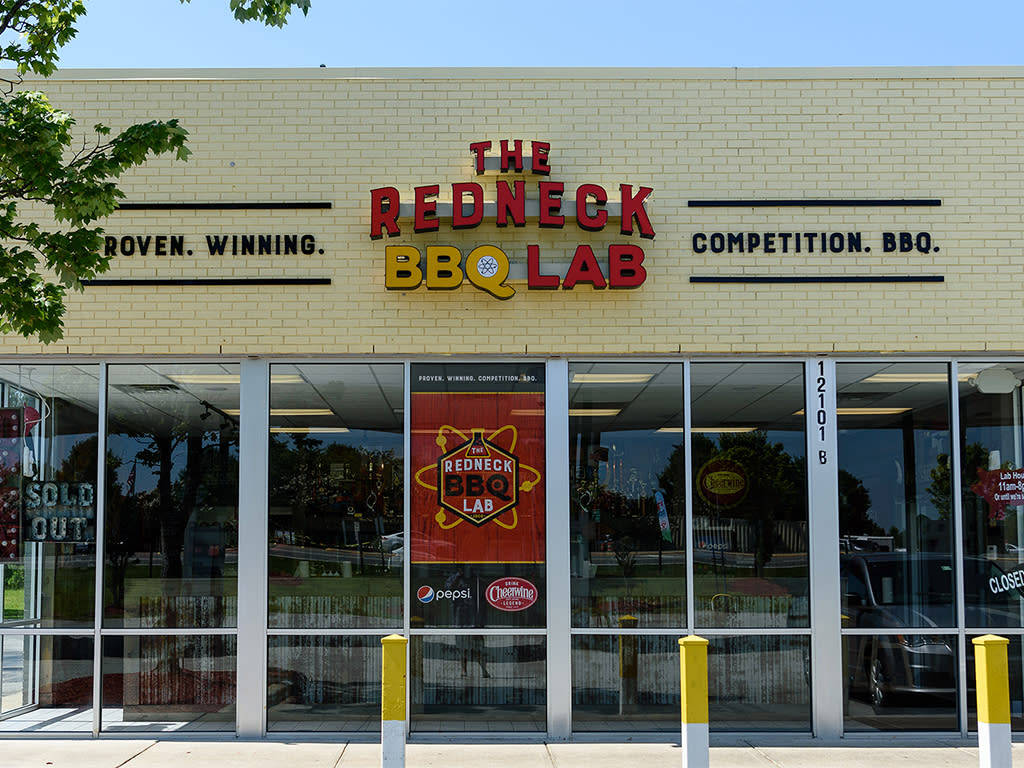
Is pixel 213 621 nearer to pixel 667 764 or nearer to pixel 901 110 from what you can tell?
pixel 667 764

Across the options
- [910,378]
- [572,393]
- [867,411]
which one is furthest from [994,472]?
[572,393]

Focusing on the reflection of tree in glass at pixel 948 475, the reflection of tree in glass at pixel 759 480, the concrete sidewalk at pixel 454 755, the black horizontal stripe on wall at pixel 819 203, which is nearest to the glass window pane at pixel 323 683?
the concrete sidewalk at pixel 454 755

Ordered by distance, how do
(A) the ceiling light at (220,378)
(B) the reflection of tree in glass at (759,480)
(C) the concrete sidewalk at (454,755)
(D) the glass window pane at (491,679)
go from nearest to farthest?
(C) the concrete sidewalk at (454,755), (D) the glass window pane at (491,679), (B) the reflection of tree in glass at (759,480), (A) the ceiling light at (220,378)

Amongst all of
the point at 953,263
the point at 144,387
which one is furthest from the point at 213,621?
the point at 953,263

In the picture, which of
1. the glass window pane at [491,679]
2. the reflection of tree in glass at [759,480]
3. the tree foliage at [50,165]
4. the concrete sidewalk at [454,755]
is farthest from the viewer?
the reflection of tree in glass at [759,480]

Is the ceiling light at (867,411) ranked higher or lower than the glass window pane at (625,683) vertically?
higher

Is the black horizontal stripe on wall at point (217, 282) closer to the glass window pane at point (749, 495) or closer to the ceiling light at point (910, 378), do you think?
the glass window pane at point (749, 495)

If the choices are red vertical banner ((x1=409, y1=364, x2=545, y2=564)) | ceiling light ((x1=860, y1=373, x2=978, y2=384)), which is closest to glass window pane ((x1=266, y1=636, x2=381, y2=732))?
red vertical banner ((x1=409, y1=364, x2=545, y2=564))

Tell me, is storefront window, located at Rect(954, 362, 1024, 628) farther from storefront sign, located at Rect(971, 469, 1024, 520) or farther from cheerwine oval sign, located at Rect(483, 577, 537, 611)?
cheerwine oval sign, located at Rect(483, 577, 537, 611)

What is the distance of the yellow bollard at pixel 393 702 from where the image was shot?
261 inches

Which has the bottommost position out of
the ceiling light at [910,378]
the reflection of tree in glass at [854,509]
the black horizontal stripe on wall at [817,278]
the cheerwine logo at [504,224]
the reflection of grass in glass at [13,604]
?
the reflection of grass in glass at [13,604]

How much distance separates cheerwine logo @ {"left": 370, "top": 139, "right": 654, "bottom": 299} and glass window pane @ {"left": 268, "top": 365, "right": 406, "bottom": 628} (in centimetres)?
103

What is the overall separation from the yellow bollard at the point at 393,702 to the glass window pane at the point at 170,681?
10.5 ft

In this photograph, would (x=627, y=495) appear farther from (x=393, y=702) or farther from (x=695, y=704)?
(x=393, y=702)
